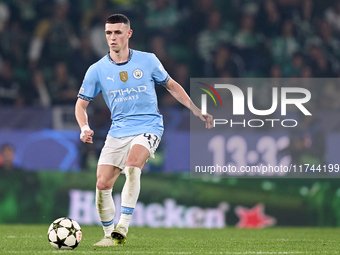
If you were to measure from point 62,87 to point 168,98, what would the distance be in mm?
1942

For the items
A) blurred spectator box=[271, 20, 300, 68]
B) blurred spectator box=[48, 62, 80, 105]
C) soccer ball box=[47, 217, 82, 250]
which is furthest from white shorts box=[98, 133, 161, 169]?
blurred spectator box=[271, 20, 300, 68]

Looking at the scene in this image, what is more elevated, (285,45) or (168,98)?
(285,45)

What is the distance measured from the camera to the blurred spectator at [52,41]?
13281 millimetres

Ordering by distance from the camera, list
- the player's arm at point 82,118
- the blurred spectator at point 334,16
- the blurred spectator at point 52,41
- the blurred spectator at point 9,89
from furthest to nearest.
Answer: the blurred spectator at point 334,16 → the blurred spectator at point 52,41 → the blurred spectator at point 9,89 → the player's arm at point 82,118

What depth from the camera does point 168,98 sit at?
12531 mm

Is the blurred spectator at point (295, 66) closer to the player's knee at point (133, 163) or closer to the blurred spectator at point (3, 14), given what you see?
the blurred spectator at point (3, 14)

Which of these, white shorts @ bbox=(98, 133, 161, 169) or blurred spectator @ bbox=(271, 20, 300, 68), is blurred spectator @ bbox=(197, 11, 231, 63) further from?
white shorts @ bbox=(98, 133, 161, 169)

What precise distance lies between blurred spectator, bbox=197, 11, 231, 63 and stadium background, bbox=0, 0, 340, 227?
0.08 ft

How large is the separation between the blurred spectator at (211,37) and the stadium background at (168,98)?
0.02m

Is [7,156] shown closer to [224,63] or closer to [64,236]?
[224,63]

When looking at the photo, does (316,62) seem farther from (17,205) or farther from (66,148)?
(17,205)

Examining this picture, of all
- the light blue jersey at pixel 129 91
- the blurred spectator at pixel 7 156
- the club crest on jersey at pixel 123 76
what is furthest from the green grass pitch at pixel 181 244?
the blurred spectator at pixel 7 156

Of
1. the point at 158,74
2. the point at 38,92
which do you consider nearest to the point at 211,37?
the point at 38,92

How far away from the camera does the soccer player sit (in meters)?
6.27
